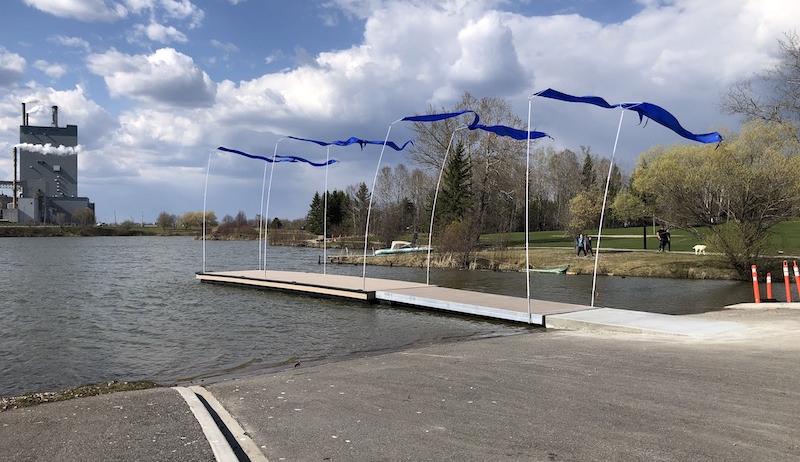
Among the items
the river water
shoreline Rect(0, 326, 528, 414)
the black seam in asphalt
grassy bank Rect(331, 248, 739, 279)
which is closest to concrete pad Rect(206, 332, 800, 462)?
the black seam in asphalt

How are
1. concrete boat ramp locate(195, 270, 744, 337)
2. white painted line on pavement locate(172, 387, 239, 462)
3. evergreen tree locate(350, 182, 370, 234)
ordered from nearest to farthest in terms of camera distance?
white painted line on pavement locate(172, 387, 239, 462)
concrete boat ramp locate(195, 270, 744, 337)
evergreen tree locate(350, 182, 370, 234)

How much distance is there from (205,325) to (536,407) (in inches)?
494

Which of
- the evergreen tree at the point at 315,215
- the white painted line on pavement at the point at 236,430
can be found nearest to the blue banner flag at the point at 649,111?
the white painted line on pavement at the point at 236,430

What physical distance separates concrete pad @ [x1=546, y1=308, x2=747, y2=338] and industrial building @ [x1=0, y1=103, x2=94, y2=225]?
458ft

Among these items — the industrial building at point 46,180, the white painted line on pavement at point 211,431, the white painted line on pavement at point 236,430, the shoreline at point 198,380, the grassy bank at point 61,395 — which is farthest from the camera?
the industrial building at point 46,180

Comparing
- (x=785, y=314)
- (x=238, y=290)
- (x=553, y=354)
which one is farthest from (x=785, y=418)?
(x=238, y=290)

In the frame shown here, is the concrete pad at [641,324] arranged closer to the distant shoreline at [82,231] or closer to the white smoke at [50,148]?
the distant shoreline at [82,231]

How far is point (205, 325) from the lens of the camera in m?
16.9

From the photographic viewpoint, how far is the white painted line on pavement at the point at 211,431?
16.1 feet

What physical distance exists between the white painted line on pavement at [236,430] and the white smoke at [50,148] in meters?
154

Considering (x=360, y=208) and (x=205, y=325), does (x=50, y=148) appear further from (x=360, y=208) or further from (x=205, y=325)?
(x=205, y=325)

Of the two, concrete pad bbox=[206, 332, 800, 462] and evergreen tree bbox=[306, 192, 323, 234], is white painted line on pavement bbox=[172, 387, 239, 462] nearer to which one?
concrete pad bbox=[206, 332, 800, 462]

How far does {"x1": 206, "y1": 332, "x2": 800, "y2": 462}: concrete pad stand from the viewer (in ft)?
16.9

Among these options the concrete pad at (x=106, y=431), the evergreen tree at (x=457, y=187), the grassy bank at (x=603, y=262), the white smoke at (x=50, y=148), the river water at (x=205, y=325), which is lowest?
the river water at (x=205, y=325)
